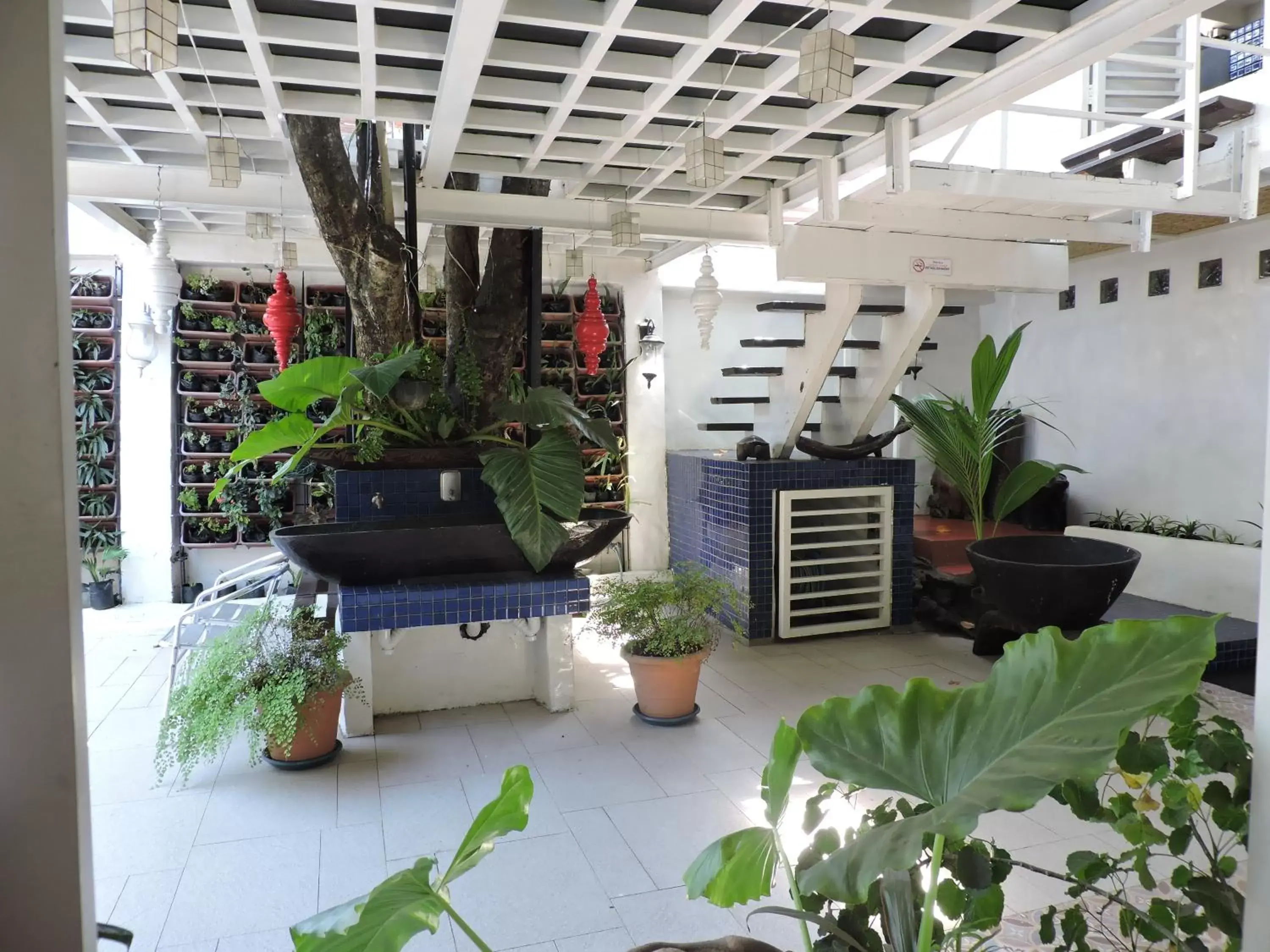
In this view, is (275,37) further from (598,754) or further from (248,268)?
(248,268)

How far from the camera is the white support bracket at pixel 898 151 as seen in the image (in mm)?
3283

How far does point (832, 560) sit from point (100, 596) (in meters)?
5.22

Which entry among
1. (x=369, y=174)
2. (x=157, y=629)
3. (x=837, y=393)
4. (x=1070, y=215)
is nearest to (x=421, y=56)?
(x=369, y=174)

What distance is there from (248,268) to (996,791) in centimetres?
703

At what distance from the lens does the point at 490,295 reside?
4.32m

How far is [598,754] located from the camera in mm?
3443

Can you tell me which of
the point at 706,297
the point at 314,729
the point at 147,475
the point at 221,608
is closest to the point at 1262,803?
the point at 314,729

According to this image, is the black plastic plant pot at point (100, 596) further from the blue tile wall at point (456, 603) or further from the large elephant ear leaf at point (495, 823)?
the large elephant ear leaf at point (495, 823)

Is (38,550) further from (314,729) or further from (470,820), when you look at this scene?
(314,729)

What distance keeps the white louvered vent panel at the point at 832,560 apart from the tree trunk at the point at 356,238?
2.50 m

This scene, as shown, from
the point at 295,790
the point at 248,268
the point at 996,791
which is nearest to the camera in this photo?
the point at 996,791

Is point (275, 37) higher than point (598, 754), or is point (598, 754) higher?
point (275, 37)

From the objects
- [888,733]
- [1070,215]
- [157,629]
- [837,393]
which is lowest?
[157,629]

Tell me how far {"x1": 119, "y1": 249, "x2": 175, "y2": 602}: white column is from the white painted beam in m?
4.86
